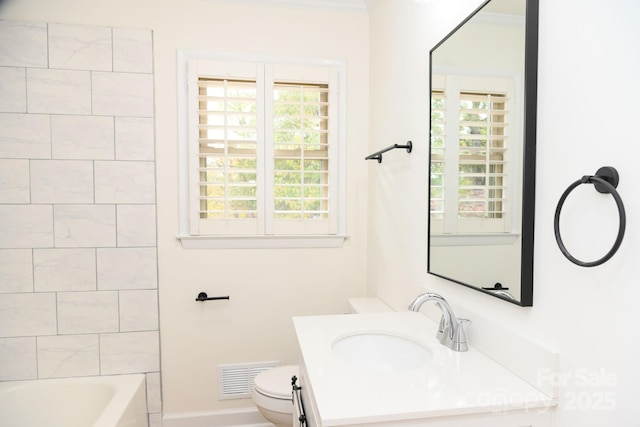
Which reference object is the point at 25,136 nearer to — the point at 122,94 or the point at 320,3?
the point at 122,94

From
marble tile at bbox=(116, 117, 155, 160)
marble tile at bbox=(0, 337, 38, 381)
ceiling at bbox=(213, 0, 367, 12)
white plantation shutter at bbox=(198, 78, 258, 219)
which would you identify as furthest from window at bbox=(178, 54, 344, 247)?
marble tile at bbox=(0, 337, 38, 381)

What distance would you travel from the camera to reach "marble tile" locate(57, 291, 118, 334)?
204 cm

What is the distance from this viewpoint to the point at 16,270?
1.99 metres

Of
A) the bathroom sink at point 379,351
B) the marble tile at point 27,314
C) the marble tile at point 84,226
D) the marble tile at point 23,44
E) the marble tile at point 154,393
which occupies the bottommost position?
the marble tile at point 154,393

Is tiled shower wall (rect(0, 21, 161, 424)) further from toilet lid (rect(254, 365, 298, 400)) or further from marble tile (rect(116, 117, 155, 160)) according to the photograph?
toilet lid (rect(254, 365, 298, 400))

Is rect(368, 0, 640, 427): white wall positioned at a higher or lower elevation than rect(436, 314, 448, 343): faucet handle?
higher

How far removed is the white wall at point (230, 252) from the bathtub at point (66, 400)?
23 centimetres

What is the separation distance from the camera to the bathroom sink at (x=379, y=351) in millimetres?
1222

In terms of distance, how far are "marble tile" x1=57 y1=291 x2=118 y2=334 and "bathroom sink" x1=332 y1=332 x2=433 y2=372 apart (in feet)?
5.00

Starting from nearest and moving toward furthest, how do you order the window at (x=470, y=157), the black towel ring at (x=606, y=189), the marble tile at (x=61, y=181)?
the black towel ring at (x=606, y=189) < the window at (x=470, y=157) < the marble tile at (x=61, y=181)

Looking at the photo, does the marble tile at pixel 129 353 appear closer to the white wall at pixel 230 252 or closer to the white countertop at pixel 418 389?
the white wall at pixel 230 252

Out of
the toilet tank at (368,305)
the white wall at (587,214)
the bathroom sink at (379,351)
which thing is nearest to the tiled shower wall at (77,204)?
the toilet tank at (368,305)

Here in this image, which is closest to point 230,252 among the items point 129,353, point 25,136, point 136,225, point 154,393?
point 136,225

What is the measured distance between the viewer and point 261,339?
86.7 inches
